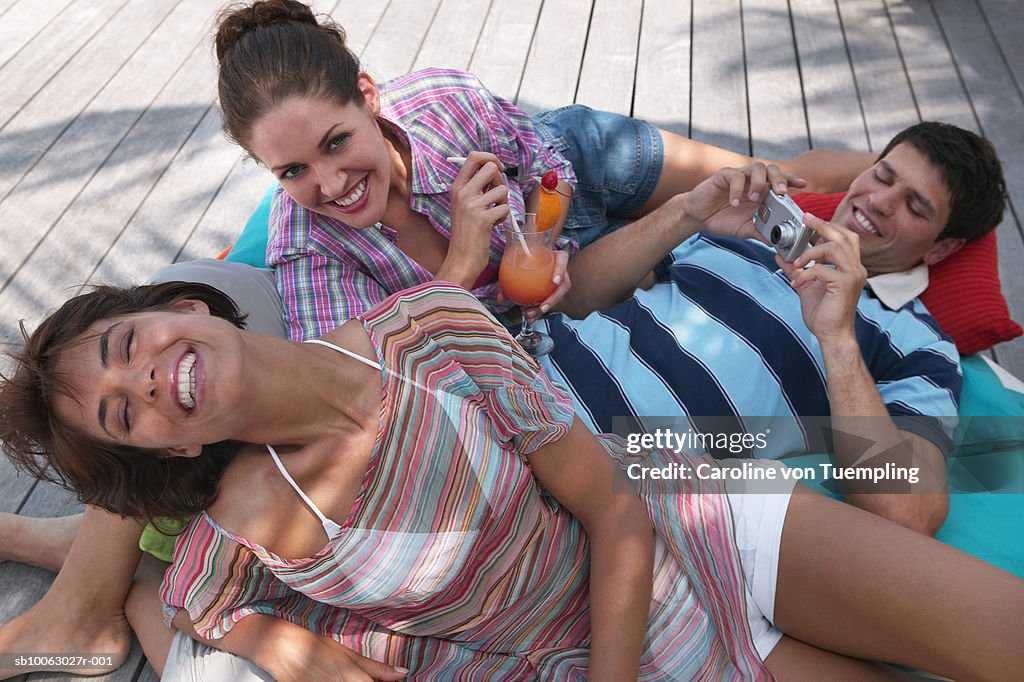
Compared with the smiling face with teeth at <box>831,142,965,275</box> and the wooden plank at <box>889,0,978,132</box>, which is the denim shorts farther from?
the wooden plank at <box>889,0,978,132</box>

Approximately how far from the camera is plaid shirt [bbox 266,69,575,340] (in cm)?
209

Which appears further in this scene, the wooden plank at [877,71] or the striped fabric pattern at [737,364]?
the wooden plank at [877,71]

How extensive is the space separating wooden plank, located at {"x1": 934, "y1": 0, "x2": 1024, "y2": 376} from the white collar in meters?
0.53

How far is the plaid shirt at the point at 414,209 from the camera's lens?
2.09 m

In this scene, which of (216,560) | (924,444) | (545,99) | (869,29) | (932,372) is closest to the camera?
(216,560)

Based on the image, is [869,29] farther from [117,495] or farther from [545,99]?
[117,495]

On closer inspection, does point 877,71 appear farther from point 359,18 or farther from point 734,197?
point 359,18

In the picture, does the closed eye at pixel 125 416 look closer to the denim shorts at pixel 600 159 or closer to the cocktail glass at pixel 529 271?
the cocktail glass at pixel 529 271

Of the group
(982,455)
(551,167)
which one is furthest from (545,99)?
(982,455)

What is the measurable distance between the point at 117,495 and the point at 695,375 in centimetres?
123

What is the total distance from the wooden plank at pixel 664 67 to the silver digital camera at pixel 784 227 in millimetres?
1297

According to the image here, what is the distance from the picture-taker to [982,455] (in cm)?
212

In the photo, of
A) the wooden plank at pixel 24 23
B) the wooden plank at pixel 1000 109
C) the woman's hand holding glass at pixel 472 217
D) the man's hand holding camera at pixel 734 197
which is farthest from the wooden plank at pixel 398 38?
the wooden plank at pixel 1000 109

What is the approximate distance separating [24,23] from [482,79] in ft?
7.34
